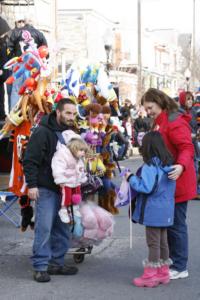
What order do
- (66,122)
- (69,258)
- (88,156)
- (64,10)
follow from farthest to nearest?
(64,10)
(69,258)
(88,156)
(66,122)

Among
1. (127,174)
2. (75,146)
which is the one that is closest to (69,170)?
(75,146)

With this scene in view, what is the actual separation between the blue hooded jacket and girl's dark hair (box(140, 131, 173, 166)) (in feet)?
0.13

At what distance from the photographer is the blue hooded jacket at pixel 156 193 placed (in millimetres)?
5664

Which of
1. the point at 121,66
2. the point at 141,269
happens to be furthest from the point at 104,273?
the point at 121,66

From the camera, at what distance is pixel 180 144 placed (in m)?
5.80

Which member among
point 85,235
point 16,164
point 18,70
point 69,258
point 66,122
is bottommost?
point 69,258

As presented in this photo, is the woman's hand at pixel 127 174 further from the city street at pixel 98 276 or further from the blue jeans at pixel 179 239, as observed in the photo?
the city street at pixel 98 276

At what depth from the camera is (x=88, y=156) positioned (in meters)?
6.45

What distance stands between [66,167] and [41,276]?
3.38ft

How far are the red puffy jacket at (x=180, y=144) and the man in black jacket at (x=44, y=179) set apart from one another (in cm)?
85

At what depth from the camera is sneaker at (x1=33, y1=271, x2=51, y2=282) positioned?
5.98m

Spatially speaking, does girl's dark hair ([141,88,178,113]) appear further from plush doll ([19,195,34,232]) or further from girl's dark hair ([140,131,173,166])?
plush doll ([19,195,34,232])

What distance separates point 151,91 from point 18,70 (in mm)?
1810

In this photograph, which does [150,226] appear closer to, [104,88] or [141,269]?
[141,269]
